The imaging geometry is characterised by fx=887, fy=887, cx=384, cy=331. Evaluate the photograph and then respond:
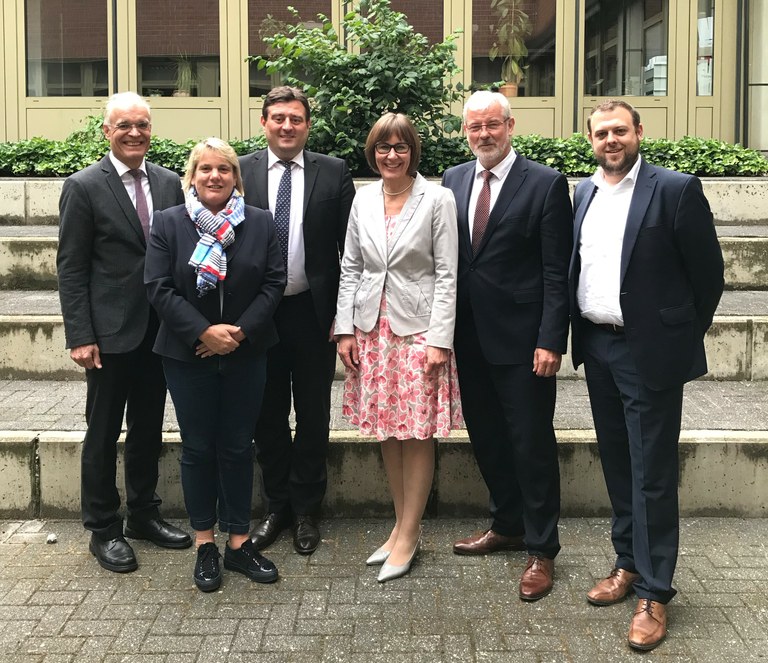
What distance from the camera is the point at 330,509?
505cm

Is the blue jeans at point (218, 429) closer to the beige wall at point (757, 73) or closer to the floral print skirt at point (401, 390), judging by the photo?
the floral print skirt at point (401, 390)

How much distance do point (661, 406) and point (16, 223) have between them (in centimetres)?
731

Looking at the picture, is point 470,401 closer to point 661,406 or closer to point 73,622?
point 661,406

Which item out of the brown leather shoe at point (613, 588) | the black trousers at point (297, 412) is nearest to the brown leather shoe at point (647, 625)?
the brown leather shoe at point (613, 588)

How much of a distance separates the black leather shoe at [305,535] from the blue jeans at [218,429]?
357 millimetres

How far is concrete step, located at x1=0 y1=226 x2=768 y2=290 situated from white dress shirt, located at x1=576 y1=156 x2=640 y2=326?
4.12 meters

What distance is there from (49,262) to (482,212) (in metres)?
4.88

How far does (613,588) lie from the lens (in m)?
3.98

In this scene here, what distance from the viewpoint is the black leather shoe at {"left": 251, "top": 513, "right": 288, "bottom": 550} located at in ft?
15.1

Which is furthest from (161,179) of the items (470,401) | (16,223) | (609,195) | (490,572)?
(16,223)

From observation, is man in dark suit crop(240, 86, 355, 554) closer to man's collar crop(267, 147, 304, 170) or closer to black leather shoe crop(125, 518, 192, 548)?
man's collar crop(267, 147, 304, 170)

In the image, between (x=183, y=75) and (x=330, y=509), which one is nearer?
(x=330, y=509)

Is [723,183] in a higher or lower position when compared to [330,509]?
higher

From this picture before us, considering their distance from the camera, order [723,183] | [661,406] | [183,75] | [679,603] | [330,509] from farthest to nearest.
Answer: [183,75] → [723,183] → [330,509] → [679,603] → [661,406]
